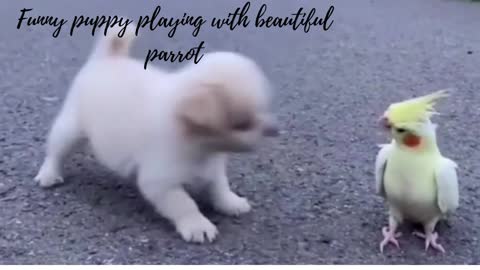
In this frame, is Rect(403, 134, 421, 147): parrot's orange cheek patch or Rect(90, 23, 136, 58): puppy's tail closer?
Rect(403, 134, 421, 147): parrot's orange cheek patch

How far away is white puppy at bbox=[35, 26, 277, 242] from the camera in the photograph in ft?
3.20

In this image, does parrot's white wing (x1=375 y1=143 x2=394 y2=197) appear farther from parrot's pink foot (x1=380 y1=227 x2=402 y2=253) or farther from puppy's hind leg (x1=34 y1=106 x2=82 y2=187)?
puppy's hind leg (x1=34 y1=106 x2=82 y2=187)

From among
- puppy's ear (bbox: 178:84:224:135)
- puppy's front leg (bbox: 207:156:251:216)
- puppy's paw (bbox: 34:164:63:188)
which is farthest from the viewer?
puppy's paw (bbox: 34:164:63:188)

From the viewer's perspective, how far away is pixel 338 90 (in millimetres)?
1767

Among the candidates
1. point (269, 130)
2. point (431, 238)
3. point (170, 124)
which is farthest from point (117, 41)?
point (431, 238)

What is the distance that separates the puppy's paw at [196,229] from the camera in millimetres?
1053

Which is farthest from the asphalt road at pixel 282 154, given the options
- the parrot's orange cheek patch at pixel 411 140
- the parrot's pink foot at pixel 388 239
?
the parrot's orange cheek patch at pixel 411 140

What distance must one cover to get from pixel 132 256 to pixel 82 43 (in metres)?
1.08

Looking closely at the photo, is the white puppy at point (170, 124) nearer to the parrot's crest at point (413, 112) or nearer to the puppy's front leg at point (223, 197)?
the puppy's front leg at point (223, 197)

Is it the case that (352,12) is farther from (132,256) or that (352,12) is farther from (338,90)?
(132,256)

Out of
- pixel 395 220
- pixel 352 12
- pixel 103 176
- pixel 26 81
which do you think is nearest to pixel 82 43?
pixel 26 81

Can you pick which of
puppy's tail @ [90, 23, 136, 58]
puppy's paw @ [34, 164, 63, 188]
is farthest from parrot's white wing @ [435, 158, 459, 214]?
puppy's paw @ [34, 164, 63, 188]

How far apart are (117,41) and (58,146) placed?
0.20 metres

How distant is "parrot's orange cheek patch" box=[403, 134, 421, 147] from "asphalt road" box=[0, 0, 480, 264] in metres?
0.15
